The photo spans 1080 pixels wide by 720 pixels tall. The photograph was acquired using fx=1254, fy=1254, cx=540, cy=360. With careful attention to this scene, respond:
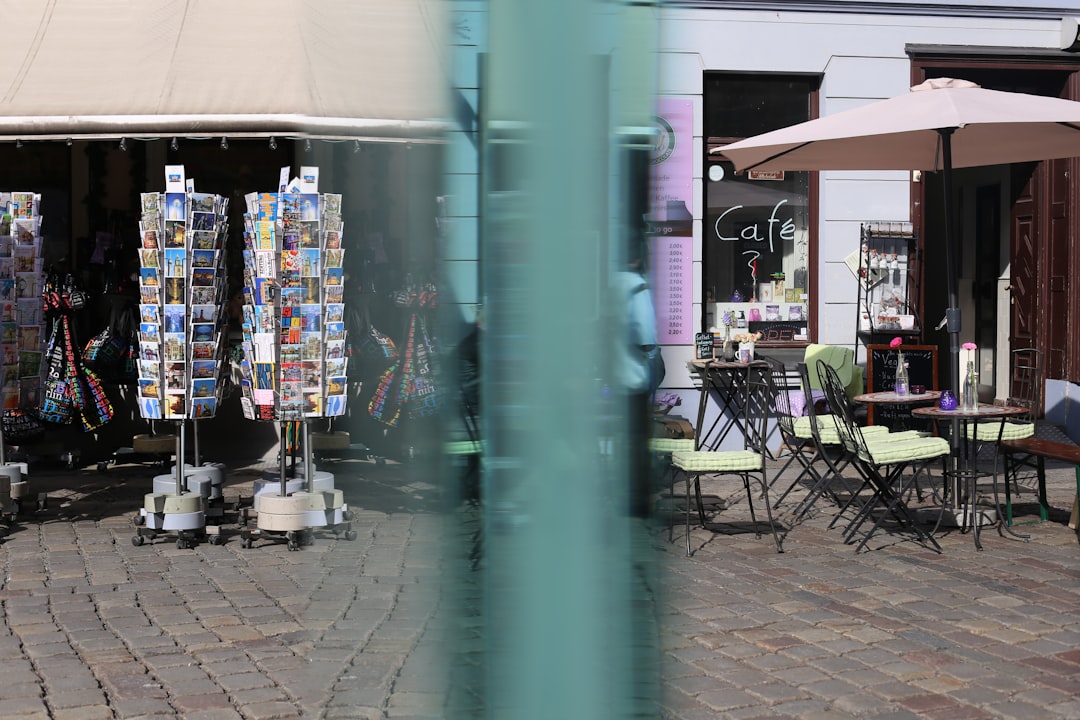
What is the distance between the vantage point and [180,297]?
628 centimetres

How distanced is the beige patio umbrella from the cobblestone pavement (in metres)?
1.63

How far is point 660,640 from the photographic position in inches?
29.5

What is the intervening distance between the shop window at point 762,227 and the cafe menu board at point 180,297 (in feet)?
16.7

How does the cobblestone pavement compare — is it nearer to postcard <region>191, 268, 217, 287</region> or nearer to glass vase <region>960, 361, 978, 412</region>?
glass vase <region>960, 361, 978, 412</region>

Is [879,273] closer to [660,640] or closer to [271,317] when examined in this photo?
[271,317]

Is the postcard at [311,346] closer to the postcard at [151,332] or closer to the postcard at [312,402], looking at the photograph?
the postcard at [312,402]

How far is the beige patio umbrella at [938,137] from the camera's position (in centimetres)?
674

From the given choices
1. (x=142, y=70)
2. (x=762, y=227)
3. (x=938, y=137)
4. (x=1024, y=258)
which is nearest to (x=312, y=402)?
(x=142, y=70)

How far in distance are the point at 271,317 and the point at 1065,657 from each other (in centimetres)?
381

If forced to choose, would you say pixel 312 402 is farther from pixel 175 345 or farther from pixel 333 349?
pixel 175 345

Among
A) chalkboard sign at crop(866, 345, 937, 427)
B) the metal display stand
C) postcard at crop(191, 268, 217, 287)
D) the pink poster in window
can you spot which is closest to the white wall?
the metal display stand

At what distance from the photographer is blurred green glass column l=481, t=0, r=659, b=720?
2.34 ft

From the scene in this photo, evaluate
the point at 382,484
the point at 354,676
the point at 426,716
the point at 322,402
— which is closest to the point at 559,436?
the point at 426,716

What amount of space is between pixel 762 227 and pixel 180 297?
229 inches
